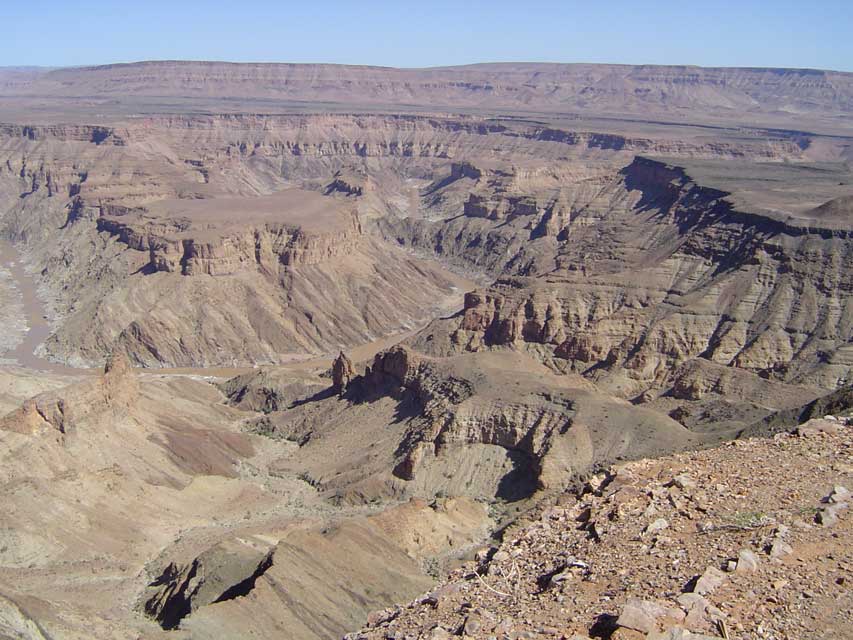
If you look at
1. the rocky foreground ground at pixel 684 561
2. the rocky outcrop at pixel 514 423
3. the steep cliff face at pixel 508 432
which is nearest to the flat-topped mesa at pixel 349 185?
the rocky outcrop at pixel 514 423

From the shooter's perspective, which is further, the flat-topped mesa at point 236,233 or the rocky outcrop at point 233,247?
the flat-topped mesa at point 236,233

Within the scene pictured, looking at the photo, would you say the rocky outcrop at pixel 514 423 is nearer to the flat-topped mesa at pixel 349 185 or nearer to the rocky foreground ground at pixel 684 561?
the rocky foreground ground at pixel 684 561

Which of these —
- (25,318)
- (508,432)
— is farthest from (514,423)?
(25,318)

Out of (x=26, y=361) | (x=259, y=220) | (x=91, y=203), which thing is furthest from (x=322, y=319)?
(x=91, y=203)

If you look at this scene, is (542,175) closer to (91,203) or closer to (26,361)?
(91,203)

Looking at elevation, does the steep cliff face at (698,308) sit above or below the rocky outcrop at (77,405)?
above

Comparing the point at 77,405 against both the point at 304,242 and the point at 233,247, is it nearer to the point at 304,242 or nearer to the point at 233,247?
the point at 233,247
